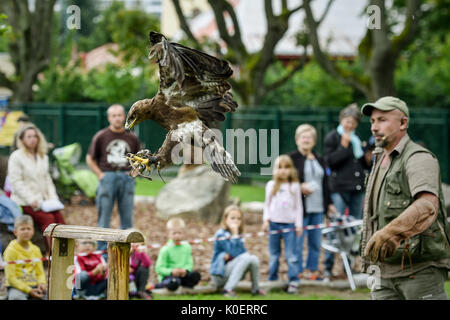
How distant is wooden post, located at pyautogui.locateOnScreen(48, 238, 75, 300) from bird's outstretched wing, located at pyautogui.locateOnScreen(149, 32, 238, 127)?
1.31 meters

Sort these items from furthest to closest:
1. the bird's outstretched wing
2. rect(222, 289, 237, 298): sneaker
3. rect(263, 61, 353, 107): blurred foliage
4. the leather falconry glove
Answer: rect(263, 61, 353, 107): blurred foliage
rect(222, 289, 237, 298): sneaker
the leather falconry glove
the bird's outstretched wing

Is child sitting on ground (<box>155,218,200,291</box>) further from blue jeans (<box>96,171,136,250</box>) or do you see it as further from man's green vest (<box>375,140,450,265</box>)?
man's green vest (<box>375,140,450,265</box>)

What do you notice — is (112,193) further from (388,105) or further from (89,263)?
(388,105)

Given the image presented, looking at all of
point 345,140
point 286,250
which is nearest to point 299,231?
point 286,250

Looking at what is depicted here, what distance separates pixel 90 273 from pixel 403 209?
328cm

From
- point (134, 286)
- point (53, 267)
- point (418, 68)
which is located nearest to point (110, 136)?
point (134, 286)

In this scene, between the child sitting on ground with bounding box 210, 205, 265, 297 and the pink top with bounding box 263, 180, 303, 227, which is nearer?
the child sitting on ground with bounding box 210, 205, 265, 297

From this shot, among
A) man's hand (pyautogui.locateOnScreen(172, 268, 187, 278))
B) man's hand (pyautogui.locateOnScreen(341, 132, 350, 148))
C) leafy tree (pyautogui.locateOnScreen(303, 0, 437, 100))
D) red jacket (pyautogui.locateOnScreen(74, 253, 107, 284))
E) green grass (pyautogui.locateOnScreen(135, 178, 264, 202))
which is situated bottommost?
man's hand (pyautogui.locateOnScreen(172, 268, 187, 278))

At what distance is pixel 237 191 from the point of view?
48.3 feet

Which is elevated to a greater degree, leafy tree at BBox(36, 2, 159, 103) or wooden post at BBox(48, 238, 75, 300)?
leafy tree at BBox(36, 2, 159, 103)

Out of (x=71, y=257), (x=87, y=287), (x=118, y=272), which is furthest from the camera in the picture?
(x=87, y=287)

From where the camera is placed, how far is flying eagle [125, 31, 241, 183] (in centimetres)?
384

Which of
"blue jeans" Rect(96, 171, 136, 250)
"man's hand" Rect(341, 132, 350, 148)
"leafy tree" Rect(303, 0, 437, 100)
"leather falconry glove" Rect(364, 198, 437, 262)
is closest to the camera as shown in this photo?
"leather falconry glove" Rect(364, 198, 437, 262)

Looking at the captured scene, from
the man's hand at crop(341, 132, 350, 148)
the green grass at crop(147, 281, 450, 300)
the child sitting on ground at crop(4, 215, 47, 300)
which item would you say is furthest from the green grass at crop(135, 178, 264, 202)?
the child sitting on ground at crop(4, 215, 47, 300)
